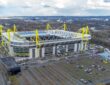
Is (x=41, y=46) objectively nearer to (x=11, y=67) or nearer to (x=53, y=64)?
(x=53, y=64)

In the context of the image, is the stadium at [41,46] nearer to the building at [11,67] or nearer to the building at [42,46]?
the building at [42,46]

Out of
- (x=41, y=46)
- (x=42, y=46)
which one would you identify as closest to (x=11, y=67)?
(x=41, y=46)

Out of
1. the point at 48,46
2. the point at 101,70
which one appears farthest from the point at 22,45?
the point at 101,70

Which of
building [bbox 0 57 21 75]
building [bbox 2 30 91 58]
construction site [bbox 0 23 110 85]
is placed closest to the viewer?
construction site [bbox 0 23 110 85]

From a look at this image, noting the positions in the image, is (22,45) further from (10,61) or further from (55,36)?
(55,36)

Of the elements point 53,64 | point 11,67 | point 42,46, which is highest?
point 42,46

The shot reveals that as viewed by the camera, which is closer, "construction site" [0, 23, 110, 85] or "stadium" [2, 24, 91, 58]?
"construction site" [0, 23, 110, 85]

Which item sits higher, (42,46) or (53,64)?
(42,46)

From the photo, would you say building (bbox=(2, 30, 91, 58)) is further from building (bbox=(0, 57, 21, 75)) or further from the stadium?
building (bbox=(0, 57, 21, 75))

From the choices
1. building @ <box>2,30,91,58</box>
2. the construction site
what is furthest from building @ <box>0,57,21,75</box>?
building @ <box>2,30,91,58</box>

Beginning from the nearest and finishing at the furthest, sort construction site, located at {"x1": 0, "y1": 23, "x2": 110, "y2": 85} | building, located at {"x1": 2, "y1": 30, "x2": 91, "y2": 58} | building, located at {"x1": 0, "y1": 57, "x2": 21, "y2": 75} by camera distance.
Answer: construction site, located at {"x1": 0, "y1": 23, "x2": 110, "y2": 85} < building, located at {"x1": 0, "y1": 57, "x2": 21, "y2": 75} < building, located at {"x1": 2, "y1": 30, "x2": 91, "y2": 58}

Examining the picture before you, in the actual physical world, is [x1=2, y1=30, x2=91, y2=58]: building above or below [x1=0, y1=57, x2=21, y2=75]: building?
above
